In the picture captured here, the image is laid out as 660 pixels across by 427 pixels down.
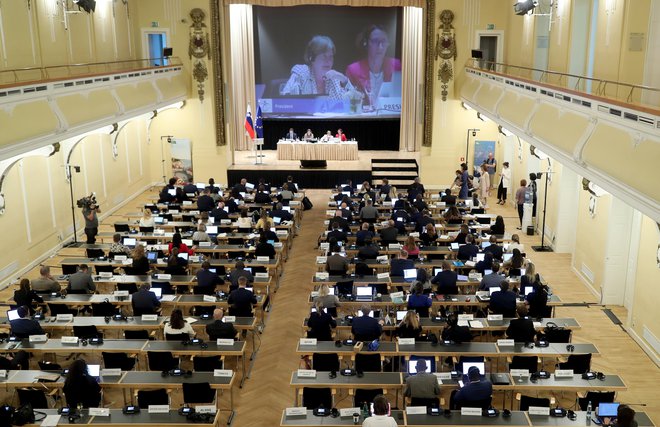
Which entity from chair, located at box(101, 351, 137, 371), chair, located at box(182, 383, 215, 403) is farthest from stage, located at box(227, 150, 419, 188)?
chair, located at box(182, 383, 215, 403)

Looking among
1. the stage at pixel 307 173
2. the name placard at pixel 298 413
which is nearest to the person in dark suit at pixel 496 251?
the name placard at pixel 298 413

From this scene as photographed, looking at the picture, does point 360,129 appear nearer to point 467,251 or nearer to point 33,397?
point 467,251

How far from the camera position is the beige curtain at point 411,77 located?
3353 centimetres

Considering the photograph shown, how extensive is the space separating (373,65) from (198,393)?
86.9 ft

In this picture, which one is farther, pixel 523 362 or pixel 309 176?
pixel 309 176

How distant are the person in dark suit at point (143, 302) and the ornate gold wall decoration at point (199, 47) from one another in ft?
57.9

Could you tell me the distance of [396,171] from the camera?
31172 millimetres

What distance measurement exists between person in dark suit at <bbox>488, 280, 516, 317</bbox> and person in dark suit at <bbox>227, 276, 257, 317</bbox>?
476 centimetres

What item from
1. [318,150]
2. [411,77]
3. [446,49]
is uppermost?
[446,49]

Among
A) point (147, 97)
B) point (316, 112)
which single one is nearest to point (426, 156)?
point (316, 112)

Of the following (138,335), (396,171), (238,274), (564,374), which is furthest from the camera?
(396,171)

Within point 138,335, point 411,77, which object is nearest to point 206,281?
point 138,335

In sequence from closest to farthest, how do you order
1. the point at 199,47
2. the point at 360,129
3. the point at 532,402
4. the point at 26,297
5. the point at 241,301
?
the point at 532,402 < the point at 241,301 < the point at 26,297 < the point at 199,47 < the point at 360,129

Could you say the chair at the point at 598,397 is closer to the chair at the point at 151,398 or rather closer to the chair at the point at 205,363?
the chair at the point at 205,363
